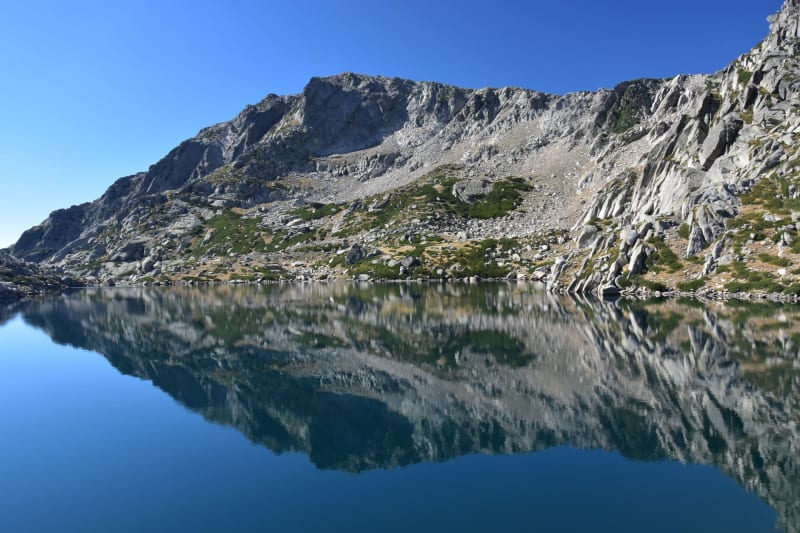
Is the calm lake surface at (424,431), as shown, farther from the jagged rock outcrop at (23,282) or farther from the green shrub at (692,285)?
the jagged rock outcrop at (23,282)

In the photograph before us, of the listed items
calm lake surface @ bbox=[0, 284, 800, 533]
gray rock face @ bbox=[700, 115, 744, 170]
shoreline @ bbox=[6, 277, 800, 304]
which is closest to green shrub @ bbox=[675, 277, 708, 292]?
shoreline @ bbox=[6, 277, 800, 304]

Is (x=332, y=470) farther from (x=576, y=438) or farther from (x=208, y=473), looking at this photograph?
(x=576, y=438)

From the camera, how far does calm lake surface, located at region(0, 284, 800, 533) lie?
11.7m

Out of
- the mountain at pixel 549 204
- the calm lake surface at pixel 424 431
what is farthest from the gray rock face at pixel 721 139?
the calm lake surface at pixel 424 431

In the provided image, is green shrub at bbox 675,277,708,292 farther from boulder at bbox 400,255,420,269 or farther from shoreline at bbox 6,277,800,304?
boulder at bbox 400,255,420,269

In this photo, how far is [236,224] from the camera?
162500 millimetres

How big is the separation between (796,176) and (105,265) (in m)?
183

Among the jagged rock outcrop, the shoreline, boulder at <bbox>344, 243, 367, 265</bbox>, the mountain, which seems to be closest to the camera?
the shoreline

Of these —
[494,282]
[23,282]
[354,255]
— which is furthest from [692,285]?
[23,282]

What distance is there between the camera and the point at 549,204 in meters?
120

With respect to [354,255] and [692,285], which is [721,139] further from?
[354,255]

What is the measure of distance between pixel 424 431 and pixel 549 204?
112489mm

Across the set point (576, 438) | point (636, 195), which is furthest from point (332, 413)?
point (636, 195)

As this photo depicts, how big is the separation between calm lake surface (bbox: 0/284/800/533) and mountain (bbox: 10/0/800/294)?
2255 cm
